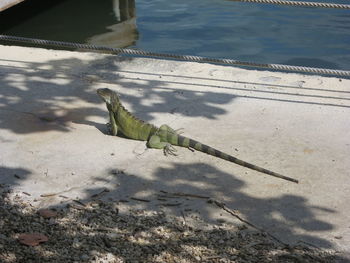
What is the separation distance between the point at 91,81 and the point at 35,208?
2620 millimetres

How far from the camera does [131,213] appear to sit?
4.45 m

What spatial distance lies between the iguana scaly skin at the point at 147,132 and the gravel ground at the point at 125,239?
42.3 inches

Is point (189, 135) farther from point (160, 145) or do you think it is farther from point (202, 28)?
point (202, 28)

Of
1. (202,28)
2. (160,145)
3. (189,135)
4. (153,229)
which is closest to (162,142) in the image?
(160,145)

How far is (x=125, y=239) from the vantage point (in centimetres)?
411

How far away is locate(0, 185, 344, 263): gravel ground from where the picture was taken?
3910 millimetres

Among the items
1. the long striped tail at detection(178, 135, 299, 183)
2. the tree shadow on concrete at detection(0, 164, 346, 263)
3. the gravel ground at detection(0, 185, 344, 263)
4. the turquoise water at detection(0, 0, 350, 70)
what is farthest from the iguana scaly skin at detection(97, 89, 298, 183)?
the turquoise water at detection(0, 0, 350, 70)

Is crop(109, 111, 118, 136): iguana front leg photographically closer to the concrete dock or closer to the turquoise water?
the concrete dock

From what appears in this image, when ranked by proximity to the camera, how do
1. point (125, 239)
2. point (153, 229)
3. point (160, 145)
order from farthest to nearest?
1. point (160, 145)
2. point (153, 229)
3. point (125, 239)

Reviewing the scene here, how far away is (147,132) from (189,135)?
39 cm

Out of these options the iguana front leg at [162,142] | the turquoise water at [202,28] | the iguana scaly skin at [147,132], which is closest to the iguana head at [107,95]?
the iguana scaly skin at [147,132]

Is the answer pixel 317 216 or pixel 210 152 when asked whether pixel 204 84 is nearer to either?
pixel 210 152

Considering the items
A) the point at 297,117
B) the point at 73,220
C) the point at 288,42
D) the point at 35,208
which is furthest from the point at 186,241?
the point at 288,42

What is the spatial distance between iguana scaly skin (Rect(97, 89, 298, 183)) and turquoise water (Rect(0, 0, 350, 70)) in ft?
20.2
